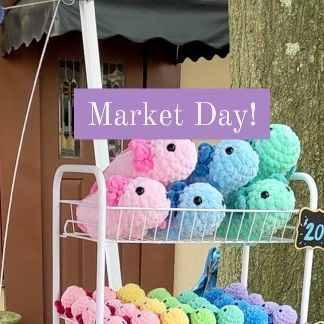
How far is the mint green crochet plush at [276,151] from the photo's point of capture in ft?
3.21

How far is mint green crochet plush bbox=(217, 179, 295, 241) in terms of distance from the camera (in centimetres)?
95

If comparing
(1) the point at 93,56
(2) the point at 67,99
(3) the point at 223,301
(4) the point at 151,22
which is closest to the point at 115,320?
(3) the point at 223,301

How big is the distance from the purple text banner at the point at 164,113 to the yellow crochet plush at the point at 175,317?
0.30 meters

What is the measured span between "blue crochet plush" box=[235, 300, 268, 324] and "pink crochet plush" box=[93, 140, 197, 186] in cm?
29

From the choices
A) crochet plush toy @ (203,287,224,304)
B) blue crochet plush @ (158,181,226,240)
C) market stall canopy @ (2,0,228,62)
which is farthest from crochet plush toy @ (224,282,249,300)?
market stall canopy @ (2,0,228,62)

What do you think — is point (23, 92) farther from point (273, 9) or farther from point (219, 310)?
point (219, 310)

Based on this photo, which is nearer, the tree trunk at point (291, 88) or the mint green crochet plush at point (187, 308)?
the mint green crochet plush at point (187, 308)

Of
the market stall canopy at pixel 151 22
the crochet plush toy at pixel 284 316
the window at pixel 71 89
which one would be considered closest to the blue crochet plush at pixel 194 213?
the crochet plush toy at pixel 284 316

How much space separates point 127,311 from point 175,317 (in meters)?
0.08

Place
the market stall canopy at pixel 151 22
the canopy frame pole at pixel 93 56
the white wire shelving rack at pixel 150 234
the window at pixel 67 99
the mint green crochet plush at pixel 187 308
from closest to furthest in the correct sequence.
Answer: the white wire shelving rack at pixel 150 234, the mint green crochet plush at pixel 187 308, the canopy frame pole at pixel 93 56, the market stall canopy at pixel 151 22, the window at pixel 67 99

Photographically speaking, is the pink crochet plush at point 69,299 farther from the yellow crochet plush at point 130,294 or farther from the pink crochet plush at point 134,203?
the pink crochet plush at point 134,203

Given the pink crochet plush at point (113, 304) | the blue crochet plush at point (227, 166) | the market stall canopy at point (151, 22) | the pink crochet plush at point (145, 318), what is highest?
the market stall canopy at point (151, 22)

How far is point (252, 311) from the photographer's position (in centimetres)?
101

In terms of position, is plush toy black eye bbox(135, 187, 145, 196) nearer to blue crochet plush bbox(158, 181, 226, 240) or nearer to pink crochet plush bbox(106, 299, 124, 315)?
blue crochet plush bbox(158, 181, 226, 240)
